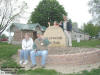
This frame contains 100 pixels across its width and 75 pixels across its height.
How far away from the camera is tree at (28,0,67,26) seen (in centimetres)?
4331

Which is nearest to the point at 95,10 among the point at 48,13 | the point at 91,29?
the point at 48,13

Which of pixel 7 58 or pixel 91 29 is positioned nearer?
pixel 7 58

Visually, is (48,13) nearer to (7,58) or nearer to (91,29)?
(7,58)

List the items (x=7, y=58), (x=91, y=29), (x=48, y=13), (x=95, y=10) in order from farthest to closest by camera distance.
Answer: (x=91, y=29)
(x=48, y=13)
(x=95, y=10)
(x=7, y=58)

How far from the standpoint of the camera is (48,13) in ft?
143

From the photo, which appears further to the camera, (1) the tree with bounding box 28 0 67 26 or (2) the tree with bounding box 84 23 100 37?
(2) the tree with bounding box 84 23 100 37

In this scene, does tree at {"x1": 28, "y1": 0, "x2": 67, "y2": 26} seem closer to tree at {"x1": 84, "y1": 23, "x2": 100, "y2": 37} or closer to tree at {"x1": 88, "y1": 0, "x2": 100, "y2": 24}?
tree at {"x1": 88, "y1": 0, "x2": 100, "y2": 24}

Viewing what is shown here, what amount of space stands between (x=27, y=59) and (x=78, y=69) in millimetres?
2314

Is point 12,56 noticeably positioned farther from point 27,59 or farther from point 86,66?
point 86,66

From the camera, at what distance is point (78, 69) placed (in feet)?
21.9

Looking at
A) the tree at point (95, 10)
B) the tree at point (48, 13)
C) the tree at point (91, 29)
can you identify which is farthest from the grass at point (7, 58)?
the tree at point (91, 29)

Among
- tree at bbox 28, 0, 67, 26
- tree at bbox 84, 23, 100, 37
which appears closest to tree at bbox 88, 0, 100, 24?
tree at bbox 28, 0, 67, 26

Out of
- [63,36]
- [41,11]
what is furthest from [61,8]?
[63,36]

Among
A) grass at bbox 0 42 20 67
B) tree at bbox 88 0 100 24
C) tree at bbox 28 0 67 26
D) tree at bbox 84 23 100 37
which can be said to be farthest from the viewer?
tree at bbox 84 23 100 37
